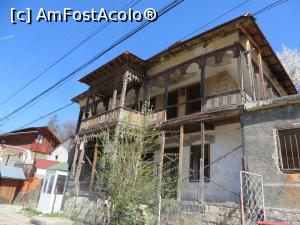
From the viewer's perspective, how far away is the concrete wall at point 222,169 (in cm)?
1113

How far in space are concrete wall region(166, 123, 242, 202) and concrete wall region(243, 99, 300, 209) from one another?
88.6 inches

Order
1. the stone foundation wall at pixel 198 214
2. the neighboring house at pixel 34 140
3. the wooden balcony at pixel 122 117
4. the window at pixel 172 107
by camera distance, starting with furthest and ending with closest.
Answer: the neighboring house at pixel 34 140 < the window at pixel 172 107 < the wooden balcony at pixel 122 117 < the stone foundation wall at pixel 198 214

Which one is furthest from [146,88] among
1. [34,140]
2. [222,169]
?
[34,140]

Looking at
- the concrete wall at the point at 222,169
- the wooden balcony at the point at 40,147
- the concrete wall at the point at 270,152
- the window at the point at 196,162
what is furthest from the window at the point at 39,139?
the concrete wall at the point at 270,152

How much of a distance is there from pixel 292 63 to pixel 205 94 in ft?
62.9

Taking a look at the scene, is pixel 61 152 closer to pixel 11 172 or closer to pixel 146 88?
pixel 11 172

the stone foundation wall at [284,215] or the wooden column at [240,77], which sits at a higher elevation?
the wooden column at [240,77]

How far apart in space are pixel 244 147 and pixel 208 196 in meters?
3.75

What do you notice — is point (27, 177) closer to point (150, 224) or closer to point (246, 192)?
point (150, 224)

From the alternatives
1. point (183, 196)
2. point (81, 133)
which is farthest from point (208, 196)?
point (81, 133)

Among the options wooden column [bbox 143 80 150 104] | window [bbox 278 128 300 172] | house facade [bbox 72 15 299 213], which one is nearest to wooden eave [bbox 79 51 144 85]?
house facade [bbox 72 15 299 213]

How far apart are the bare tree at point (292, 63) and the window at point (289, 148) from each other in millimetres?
21267

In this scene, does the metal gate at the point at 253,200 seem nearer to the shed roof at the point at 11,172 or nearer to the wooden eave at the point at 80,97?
the wooden eave at the point at 80,97

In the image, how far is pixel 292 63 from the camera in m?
27.6
